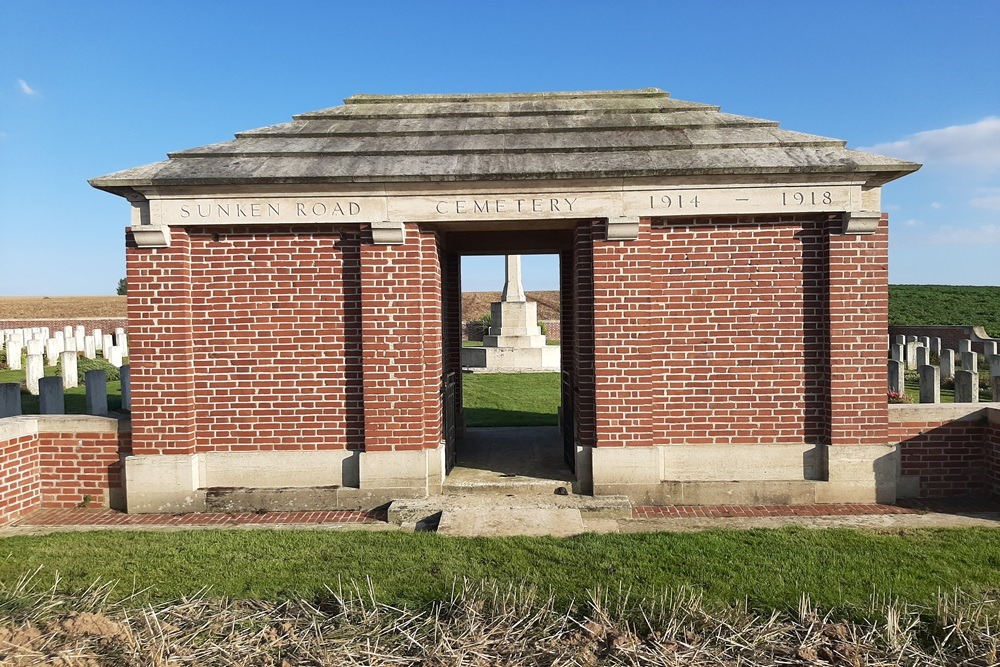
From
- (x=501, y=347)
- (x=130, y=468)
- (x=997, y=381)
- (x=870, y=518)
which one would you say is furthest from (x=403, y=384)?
(x=501, y=347)

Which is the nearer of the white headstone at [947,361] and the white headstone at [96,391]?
the white headstone at [96,391]

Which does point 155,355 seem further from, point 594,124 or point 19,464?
point 594,124

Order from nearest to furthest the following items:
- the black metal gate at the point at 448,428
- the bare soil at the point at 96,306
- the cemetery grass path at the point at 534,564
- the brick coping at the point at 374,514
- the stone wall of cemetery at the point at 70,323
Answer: the cemetery grass path at the point at 534,564
the brick coping at the point at 374,514
the black metal gate at the point at 448,428
the stone wall of cemetery at the point at 70,323
the bare soil at the point at 96,306

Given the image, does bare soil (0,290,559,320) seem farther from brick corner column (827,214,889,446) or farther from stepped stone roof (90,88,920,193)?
brick corner column (827,214,889,446)

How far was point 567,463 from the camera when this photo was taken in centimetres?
771

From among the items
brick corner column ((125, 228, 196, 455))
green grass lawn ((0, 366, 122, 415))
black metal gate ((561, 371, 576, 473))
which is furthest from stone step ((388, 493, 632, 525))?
green grass lawn ((0, 366, 122, 415))

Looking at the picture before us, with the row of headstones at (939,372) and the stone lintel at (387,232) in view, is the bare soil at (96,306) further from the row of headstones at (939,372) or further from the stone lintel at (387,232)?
the stone lintel at (387,232)

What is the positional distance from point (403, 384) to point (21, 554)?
363 centimetres

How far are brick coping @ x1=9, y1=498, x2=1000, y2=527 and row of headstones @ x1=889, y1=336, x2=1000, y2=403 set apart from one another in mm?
3390

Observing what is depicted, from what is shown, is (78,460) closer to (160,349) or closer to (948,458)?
(160,349)

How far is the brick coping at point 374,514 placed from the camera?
6.22 m

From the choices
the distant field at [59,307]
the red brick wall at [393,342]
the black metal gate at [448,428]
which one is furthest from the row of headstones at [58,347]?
the distant field at [59,307]

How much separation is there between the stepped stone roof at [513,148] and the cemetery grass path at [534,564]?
363 cm

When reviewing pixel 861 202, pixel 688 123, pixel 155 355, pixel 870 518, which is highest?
pixel 688 123
